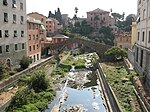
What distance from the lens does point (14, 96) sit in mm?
25516

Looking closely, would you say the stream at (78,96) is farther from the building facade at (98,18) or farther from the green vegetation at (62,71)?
the building facade at (98,18)

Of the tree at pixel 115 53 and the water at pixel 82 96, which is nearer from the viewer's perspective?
the water at pixel 82 96

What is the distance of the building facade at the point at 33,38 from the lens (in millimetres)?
51312

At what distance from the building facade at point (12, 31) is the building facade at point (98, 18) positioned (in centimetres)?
7789

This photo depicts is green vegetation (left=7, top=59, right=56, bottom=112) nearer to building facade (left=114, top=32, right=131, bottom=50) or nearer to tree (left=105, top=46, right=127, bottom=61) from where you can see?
tree (left=105, top=46, right=127, bottom=61)

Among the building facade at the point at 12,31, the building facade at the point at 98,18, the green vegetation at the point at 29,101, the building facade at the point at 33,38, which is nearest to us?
the green vegetation at the point at 29,101

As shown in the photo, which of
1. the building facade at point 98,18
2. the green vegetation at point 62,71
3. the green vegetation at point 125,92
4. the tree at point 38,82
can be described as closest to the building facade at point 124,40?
the green vegetation at point 62,71

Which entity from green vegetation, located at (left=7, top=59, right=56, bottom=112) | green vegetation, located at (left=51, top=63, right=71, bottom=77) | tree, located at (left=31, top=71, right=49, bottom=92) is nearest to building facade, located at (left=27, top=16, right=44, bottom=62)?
green vegetation, located at (left=51, top=63, right=71, bottom=77)

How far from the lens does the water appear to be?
28891mm

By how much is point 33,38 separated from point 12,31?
13.3 m

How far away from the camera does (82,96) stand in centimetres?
3431

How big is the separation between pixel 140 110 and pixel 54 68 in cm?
3203

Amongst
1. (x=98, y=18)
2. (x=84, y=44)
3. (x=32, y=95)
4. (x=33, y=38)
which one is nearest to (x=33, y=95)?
(x=32, y=95)

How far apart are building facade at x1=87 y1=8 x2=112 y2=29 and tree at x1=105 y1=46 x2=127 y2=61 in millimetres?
63676
